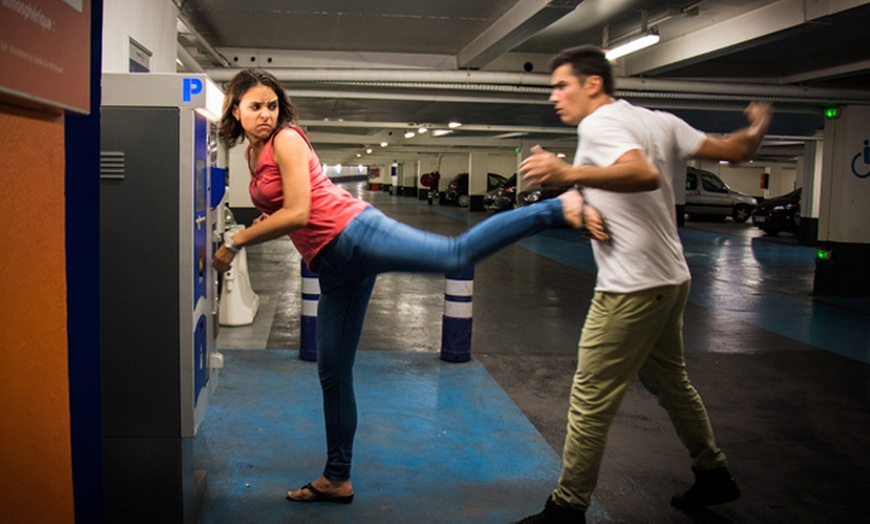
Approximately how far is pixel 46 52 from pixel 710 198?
28042 millimetres

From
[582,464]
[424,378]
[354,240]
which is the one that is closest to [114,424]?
[354,240]

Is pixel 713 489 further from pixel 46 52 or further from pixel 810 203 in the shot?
pixel 810 203

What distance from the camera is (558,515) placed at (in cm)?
288

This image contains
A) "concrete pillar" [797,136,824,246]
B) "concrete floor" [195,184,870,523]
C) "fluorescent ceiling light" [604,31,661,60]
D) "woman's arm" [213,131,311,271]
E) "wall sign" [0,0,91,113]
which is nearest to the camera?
"wall sign" [0,0,91,113]

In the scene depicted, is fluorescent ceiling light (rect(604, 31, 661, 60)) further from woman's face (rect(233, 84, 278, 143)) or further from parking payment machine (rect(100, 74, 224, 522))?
parking payment machine (rect(100, 74, 224, 522))

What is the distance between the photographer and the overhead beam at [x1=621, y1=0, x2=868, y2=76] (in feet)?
25.1

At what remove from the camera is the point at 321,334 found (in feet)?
10.4

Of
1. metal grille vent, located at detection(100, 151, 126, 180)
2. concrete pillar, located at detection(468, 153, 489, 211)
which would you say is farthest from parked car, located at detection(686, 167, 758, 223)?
metal grille vent, located at detection(100, 151, 126, 180)

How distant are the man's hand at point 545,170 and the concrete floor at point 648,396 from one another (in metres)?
1.59

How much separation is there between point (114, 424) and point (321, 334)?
0.89 metres

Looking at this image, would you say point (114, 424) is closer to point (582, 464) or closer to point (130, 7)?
point (582, 464)

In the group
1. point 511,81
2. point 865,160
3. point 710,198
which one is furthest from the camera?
point 710,198

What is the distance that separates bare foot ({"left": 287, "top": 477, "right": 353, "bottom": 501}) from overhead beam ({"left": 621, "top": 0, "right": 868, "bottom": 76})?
21.2ft

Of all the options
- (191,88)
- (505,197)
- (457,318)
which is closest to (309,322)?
(457,318)
